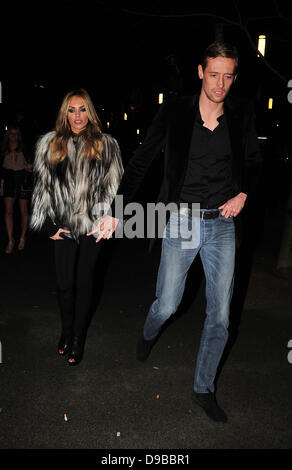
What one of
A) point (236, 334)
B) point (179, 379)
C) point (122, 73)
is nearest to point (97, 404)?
point (179, 379)

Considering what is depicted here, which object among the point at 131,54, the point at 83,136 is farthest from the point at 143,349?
the point at 131,54

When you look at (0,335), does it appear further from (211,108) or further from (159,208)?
(211,108)

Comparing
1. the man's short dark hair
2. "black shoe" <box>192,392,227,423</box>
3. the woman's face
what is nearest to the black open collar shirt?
the man's short dark hair

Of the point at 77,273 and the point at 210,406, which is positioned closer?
the point at 210,406

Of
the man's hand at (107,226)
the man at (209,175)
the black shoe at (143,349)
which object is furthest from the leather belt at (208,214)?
the black shoe at (143,349)

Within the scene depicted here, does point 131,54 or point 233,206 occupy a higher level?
point 131,54

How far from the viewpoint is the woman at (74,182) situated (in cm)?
386

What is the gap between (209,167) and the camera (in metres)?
3.25

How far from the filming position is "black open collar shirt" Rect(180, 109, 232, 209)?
3250 mm

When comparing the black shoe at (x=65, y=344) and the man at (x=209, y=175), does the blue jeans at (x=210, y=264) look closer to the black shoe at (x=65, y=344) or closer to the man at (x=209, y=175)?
the man at (x=209, y=175)

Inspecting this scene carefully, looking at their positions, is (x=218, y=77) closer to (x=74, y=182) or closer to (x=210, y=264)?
(x=210, y=264)

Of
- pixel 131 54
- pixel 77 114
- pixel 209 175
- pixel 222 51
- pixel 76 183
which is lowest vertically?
pixel 76 183

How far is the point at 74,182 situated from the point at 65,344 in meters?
1.48
